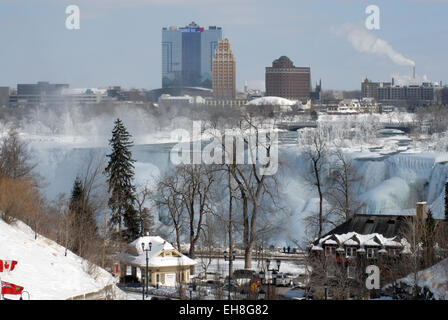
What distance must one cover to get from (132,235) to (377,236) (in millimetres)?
6347

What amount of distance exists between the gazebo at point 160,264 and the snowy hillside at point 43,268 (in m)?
2.37

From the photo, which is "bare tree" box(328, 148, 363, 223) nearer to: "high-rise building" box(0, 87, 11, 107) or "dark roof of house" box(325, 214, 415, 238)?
"dark roof of house" box(325, 214, 415, 238)

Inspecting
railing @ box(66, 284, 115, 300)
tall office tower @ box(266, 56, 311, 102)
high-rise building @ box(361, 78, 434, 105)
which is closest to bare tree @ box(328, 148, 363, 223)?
railing @ box(66, 284, 115, 300)

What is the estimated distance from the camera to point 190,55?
9706cm

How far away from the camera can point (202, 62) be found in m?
98.9

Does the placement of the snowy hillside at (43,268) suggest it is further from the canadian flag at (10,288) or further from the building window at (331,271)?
the building window at (331,271)

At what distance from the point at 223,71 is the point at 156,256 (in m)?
76.0

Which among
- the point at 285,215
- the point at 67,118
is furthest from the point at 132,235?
the point at 67,118

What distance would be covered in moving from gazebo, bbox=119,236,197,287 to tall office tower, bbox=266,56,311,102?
80108 millimetres

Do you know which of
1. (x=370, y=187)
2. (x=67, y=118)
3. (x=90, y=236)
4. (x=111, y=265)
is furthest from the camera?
(x=67, y=118)

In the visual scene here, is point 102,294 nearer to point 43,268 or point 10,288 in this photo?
point 43,268

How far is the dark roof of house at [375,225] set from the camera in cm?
1437

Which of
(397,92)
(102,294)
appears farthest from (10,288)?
(397,92)
